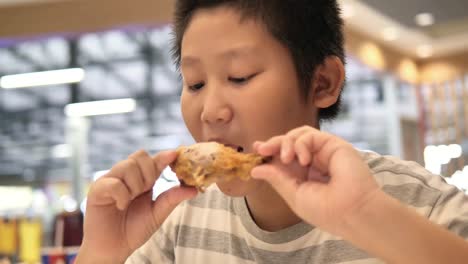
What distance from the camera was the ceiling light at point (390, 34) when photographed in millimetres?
6323

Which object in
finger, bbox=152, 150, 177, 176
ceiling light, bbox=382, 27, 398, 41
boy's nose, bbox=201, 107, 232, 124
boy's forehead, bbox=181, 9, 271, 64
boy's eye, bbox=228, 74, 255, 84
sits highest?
ceiling light, bbox=382, 27, 398, 41

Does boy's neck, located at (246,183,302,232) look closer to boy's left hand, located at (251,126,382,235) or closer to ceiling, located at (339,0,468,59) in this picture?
boy's left hand, located at (251,126,382,235)

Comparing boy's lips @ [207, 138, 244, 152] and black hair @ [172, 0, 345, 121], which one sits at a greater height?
black hair @ [172, 0, 345, 121]

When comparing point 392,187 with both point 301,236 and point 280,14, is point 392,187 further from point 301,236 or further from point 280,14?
point 280,14

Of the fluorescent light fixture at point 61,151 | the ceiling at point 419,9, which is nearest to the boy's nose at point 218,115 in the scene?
the fluorescent light fixture at point 61,151

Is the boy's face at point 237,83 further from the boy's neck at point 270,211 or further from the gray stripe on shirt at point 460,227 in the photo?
the gray stripe on shirt at point 460,227

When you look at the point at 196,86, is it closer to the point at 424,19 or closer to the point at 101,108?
the point at 101,108

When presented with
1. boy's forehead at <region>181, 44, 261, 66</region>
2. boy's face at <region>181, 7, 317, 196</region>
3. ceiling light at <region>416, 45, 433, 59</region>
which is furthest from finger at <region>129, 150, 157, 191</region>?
ceiling light at <region>416, 45, 433, 59</region>

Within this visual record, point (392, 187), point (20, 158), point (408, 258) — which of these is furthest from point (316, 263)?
point (20, 158)

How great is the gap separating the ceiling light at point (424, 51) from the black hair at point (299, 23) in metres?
6.51

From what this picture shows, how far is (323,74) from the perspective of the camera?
110cm

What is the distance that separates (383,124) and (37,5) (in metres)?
4.56

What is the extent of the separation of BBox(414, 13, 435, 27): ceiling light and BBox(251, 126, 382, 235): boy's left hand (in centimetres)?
548

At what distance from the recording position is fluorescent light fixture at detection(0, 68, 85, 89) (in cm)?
520
